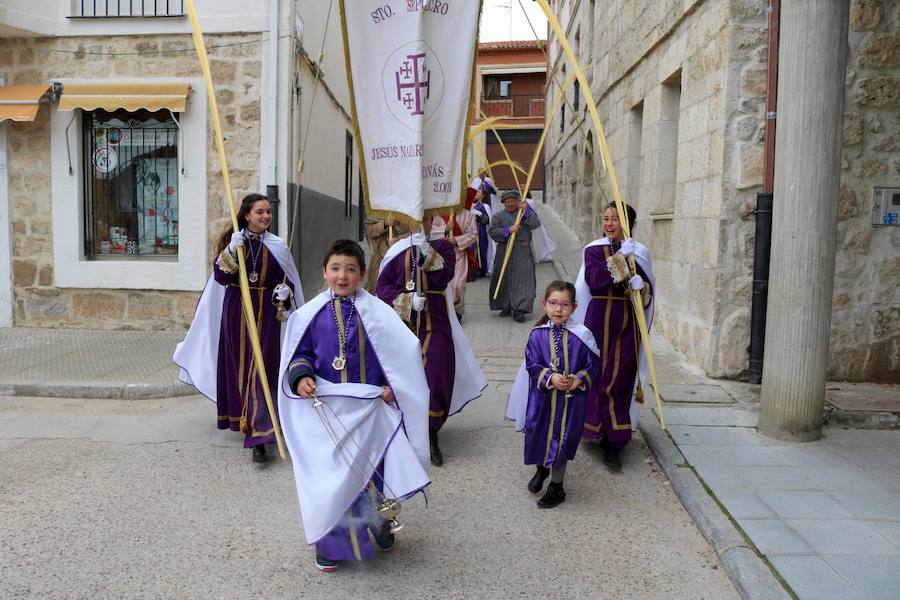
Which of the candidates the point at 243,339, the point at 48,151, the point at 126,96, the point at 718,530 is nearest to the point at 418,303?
the point at 243,339

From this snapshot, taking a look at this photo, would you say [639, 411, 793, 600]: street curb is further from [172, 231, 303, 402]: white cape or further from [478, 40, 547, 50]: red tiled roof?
[478, 40, 547, 50]: red tiled roof

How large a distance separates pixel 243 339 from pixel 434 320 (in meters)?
1.28

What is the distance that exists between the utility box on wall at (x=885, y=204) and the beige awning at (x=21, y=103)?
870 cm

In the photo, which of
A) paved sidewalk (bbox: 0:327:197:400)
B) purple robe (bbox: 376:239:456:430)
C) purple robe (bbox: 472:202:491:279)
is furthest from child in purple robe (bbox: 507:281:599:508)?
purple robe (bbox: 472:202:491:279)

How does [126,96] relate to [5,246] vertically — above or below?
above

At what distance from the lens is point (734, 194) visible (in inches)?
258

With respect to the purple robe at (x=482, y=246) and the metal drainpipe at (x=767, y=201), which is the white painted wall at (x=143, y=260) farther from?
the metal drainpipe at (x=767, y=201)

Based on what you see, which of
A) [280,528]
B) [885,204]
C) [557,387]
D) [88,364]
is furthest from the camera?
[88,364]

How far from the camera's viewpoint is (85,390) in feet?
21.1

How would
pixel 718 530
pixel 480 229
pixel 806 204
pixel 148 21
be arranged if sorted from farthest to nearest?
pixel 480 229
pixel 148 21
pixel 806 204
pixel 718 530

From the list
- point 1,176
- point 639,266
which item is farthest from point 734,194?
point 1,176

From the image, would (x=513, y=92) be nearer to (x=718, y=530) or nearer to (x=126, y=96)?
(x=126, y=96)

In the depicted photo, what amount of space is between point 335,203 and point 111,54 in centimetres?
440

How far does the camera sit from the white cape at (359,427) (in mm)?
3203
